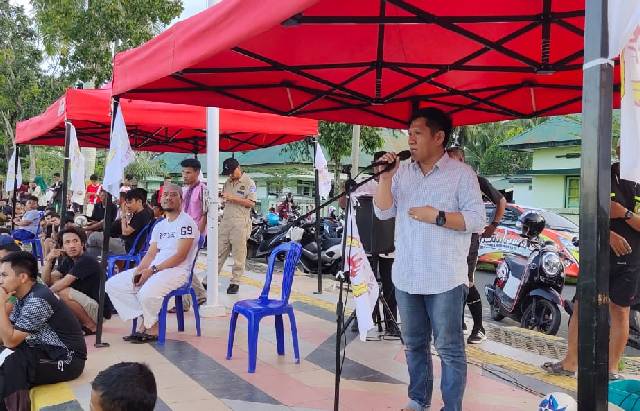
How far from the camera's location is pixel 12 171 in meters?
12.2

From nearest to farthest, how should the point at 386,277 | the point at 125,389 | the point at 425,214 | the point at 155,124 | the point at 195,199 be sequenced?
the point at 125,389
the point at 425,214
the point at 386,277
the point at 195,199
the point at 155,124

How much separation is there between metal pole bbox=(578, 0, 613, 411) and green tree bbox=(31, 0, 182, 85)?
1326 centimetres

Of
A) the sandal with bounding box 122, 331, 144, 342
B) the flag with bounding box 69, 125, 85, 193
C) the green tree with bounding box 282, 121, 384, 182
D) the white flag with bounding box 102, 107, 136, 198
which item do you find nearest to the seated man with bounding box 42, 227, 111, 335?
the sandal with bounding box 122, 331, 144, 342

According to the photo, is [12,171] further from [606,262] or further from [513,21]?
[606,262]

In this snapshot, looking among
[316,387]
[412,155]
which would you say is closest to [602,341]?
[412,155]

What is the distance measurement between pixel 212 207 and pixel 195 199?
2.19 ft

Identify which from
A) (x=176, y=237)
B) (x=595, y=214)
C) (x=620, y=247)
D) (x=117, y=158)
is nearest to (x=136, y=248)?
(x=176, y=237)

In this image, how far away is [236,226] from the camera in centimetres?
771

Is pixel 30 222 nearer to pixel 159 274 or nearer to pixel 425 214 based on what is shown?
pixel 159 274

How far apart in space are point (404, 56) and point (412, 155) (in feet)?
4.31

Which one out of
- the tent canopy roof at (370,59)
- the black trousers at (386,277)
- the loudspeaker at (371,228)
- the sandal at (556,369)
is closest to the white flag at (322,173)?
the tent canopy roof at (370,59)

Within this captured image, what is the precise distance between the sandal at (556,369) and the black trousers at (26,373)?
11.8ft

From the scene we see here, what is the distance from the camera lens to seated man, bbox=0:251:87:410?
3736 millimetres

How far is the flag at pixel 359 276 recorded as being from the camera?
327cm
